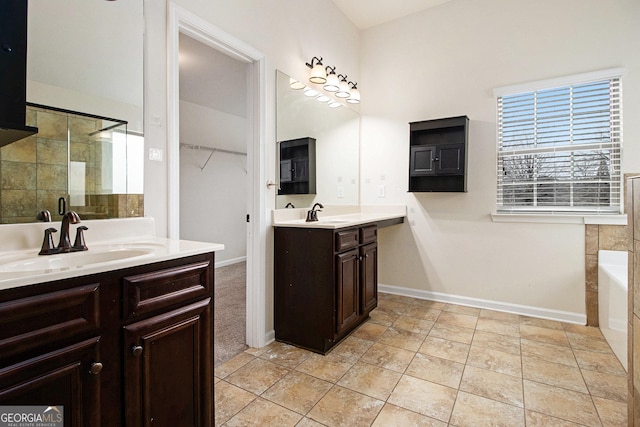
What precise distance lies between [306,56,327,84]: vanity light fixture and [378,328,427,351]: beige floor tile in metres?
2.33

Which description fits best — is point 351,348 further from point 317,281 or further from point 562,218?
point 562,218

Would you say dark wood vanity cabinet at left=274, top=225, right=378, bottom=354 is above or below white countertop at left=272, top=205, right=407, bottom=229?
below

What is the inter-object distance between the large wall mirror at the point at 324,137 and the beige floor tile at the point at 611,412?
229 centimetres

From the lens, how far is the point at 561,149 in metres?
2.91

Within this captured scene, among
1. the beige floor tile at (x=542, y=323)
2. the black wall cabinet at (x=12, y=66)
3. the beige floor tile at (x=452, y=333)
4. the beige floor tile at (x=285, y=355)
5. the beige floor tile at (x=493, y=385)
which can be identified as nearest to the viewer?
the black wall cabinet at (x=12, y=66)

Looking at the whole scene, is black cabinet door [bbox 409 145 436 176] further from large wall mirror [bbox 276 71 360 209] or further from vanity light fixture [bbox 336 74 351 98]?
vanity light fixture [bbox 336 74 351 98]

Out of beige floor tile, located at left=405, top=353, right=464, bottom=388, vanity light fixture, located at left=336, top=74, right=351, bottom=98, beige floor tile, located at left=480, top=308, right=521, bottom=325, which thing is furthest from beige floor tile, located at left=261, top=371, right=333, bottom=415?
vanity light fixture, located at left=336, top=74, right=351, bottom=98

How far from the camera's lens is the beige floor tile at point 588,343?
2.37m

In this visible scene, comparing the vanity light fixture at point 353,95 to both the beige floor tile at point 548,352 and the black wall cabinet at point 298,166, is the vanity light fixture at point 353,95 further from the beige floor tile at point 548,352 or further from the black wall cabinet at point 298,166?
the beige floor tile at point 548,352

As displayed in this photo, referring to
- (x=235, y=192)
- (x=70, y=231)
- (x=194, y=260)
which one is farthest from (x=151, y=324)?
(x=235, y=192)

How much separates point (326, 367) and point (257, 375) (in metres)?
0.45

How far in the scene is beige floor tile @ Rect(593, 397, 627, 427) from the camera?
158 cm

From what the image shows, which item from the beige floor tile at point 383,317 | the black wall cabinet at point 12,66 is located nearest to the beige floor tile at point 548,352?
the beige floor tile at point 383,317

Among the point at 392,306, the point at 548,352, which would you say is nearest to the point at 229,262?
the point at 392,306
